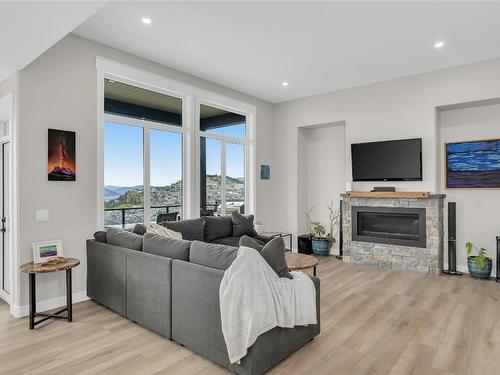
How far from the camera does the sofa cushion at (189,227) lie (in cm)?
470

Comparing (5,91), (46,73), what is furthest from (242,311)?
(5,91)

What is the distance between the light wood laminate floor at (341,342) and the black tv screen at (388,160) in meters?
2.10

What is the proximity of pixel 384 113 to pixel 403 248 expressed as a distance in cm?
238

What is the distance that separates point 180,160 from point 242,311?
11.7 feet

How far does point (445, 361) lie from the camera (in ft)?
8.45

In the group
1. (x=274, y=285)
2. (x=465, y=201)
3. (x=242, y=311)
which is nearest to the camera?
(x=242, y=311)

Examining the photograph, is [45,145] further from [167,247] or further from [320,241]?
[320,241]

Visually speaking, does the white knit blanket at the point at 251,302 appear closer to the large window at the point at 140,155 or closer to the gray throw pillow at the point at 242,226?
the large window at the point at 140,155

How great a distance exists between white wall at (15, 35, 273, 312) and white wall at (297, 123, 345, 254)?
421 centimetres

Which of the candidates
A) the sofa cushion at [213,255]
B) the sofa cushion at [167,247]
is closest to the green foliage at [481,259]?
the sofa cushion at [213,255]

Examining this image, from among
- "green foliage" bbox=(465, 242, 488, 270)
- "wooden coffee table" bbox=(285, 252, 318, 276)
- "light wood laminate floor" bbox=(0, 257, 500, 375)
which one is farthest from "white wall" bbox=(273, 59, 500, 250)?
"wooden coffee table" bbox=(285, 252, 318, 276)

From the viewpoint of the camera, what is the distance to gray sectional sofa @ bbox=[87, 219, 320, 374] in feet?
8.13

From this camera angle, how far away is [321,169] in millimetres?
7016

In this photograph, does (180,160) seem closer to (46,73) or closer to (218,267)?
(46,73)
